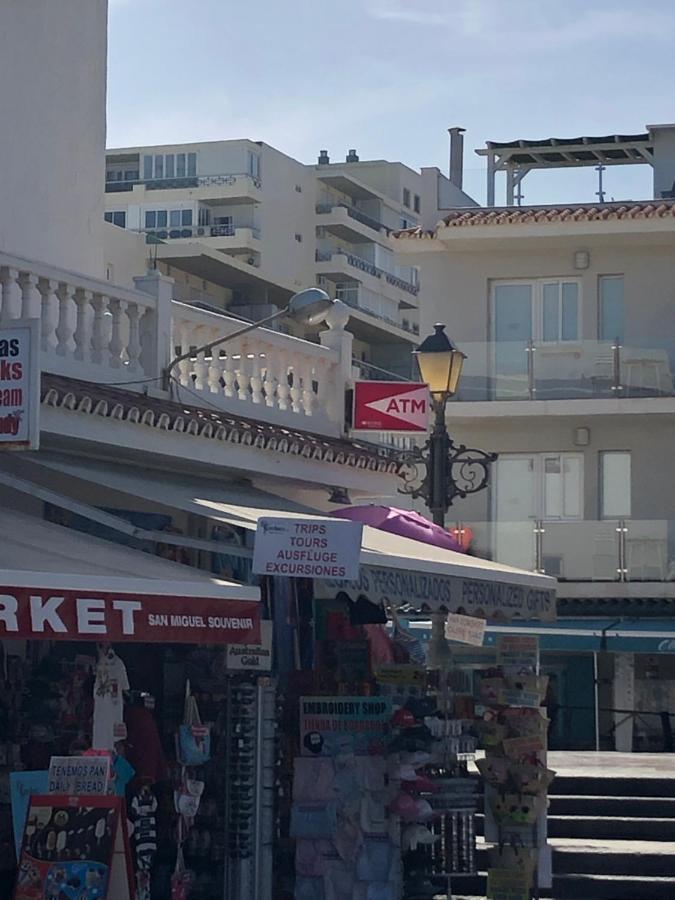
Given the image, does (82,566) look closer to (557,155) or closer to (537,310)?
(537,310)

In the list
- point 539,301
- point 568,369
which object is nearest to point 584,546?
point 568,369

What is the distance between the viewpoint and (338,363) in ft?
55.1

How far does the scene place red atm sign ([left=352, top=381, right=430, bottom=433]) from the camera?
648 inches

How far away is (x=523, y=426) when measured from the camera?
33.7 m

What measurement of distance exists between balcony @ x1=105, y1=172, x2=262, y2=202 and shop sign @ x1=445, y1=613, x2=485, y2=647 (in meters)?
63.8

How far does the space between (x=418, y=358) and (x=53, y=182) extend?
3619mm

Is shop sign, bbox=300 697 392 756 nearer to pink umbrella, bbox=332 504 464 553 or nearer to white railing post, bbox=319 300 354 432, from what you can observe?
pink umbrella, bbox=332 504 464 553

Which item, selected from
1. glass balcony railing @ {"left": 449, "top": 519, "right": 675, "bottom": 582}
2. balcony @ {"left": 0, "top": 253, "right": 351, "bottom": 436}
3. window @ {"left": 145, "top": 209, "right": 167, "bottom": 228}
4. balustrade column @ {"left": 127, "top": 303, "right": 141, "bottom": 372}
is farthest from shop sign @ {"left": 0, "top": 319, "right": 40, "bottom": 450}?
window @ {"left": 145, "top": 209, "right": 167, "bottom": 228}

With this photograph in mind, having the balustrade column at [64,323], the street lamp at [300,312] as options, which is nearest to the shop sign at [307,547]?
the balustrade column at [64,323]

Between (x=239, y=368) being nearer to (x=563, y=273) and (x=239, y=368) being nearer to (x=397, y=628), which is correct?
(x=397, y=628)

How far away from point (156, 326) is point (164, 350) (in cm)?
22

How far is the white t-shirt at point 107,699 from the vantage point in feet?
39.2

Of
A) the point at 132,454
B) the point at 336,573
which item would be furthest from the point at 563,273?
the point at 336,573

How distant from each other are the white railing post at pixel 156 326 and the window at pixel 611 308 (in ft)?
66.9
